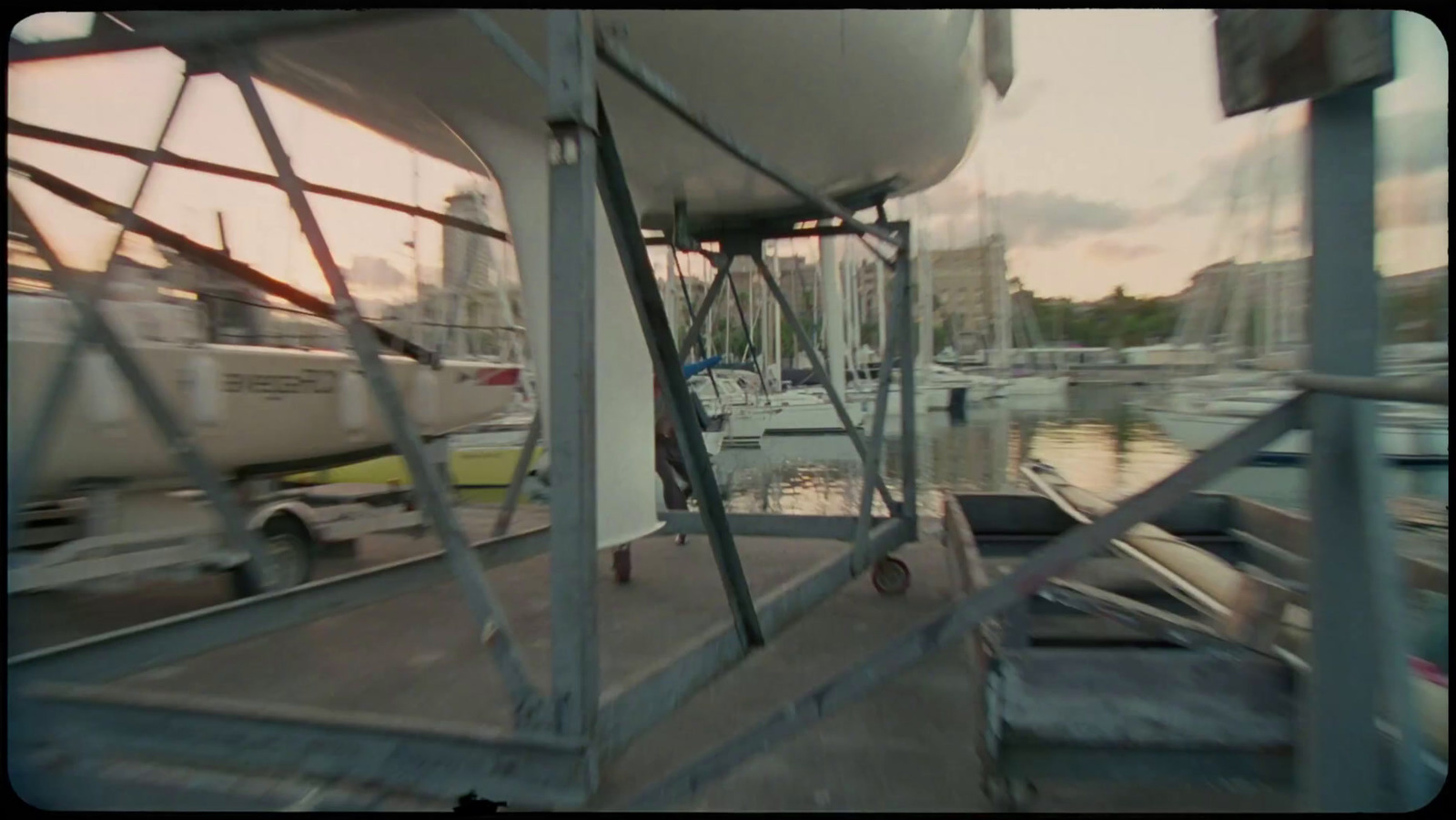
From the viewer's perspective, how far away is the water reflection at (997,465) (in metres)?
4.97

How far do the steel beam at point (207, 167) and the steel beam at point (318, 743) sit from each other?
1.79 m

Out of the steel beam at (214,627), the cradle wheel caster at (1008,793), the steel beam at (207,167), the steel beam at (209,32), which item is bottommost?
the cradle wheel caster at (1008,793)

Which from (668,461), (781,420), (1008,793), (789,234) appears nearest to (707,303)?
(789,234)

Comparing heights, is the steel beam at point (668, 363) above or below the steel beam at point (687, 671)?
above

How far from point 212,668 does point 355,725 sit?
5.68 ft

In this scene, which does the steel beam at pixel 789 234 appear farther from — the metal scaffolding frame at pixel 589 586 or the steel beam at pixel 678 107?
the metal scaffolding frame at pixel 589 586

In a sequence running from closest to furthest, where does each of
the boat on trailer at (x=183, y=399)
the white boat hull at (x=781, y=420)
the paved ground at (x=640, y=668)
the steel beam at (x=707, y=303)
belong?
the paved ground at (x=640, y=668)
the boat on trailer at (x=183, y=399)
the steel beam at (x=707, y=303)
the white boat hull at (x=781, y=420)

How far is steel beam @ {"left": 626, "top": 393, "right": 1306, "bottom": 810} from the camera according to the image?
172 cm

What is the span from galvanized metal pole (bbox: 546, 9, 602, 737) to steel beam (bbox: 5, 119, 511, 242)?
56.3 inches

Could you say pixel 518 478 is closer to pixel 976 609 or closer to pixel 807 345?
pixel 807 345

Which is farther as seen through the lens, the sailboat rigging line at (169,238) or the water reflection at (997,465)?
the water reflection at (997,465)

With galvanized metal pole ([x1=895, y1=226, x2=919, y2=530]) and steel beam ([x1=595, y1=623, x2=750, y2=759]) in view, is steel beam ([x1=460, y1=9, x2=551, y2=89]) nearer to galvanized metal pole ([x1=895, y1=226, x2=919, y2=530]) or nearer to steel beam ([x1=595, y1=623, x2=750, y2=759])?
steel beam ([x1=595, y1=623, x2=750, y2=759])

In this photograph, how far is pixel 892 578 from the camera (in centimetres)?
486

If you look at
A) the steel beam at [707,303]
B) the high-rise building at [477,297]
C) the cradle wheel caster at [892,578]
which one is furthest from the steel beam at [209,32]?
the cradle wheel caster at [892,578]
